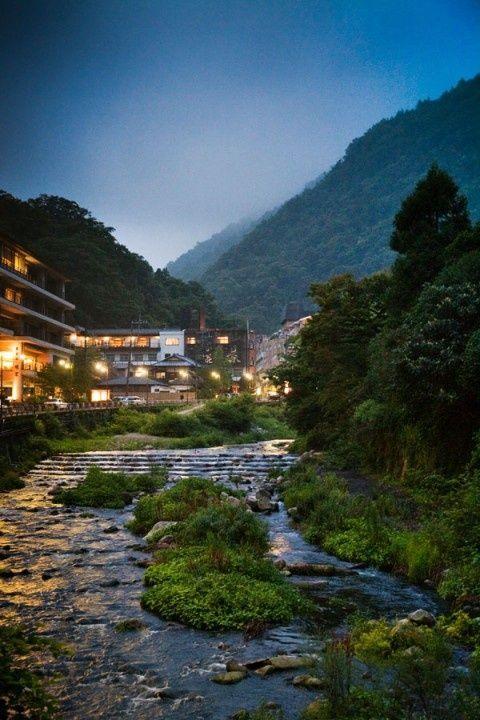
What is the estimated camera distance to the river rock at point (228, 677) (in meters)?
7.10

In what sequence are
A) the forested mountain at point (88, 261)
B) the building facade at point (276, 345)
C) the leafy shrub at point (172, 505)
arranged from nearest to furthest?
1. the leafy shrub at point (172, 505)
2. the forested mountain at point (88, 261)
3. the building facade at point (276, 345)

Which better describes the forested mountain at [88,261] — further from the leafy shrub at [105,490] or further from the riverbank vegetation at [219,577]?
the riverbank vegetation at [219,577]

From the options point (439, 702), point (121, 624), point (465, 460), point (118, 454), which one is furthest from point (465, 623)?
point (118, 454)

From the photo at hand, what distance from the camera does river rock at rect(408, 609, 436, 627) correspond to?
8422mm

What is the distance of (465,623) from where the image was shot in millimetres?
8117

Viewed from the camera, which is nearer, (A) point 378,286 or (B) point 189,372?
(A) point 378,286

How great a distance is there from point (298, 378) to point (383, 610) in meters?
21.8

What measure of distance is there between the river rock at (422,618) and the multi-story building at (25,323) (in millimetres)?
43484

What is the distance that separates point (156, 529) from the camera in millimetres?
14773

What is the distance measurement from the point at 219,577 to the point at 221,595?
0.65m

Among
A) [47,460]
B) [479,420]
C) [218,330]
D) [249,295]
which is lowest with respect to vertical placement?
[47,460]

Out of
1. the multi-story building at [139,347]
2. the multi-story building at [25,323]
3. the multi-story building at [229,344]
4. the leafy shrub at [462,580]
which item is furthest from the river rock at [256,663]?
the multi-story building at [229,344]

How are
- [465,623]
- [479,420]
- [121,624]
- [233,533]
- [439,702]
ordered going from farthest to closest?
[479,420] < [233,533] < [121,624] < [465,623] < [439,702]

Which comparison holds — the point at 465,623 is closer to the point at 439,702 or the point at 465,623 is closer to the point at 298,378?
the point at 439,702
